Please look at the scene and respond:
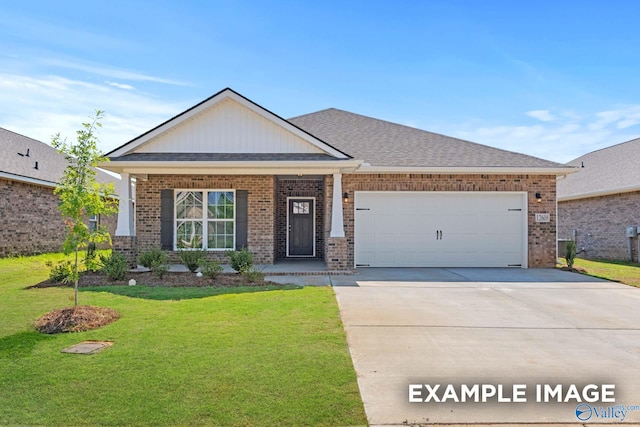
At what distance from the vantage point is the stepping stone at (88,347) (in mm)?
4790

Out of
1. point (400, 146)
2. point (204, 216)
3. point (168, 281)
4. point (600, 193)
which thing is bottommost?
point (168, 281)

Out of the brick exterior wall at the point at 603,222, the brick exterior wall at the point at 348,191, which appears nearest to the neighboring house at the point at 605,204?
the brick exterior wall at the point at 603,222

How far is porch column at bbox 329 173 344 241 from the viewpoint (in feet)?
38.4

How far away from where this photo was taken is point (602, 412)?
346 centimetres

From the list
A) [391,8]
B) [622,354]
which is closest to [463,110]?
[391,8]

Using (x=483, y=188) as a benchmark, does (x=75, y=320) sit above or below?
below

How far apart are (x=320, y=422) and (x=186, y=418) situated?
3.40ft

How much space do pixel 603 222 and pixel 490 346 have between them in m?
15.8

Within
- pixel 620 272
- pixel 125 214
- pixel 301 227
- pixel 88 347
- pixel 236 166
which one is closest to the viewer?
pixel 88 347

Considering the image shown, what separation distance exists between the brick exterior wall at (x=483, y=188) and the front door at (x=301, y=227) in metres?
2.70

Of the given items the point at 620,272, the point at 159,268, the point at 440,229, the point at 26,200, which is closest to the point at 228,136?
the point at 159,268

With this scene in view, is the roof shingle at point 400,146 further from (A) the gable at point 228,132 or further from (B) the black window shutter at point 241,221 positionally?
(B) the black window shutter at point 241,221

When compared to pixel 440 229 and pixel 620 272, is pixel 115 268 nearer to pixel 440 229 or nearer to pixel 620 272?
pixel 440 229

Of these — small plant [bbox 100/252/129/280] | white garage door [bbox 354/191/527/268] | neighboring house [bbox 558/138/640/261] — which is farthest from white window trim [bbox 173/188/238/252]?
neighboring house [bbox 558/138/640/261]
